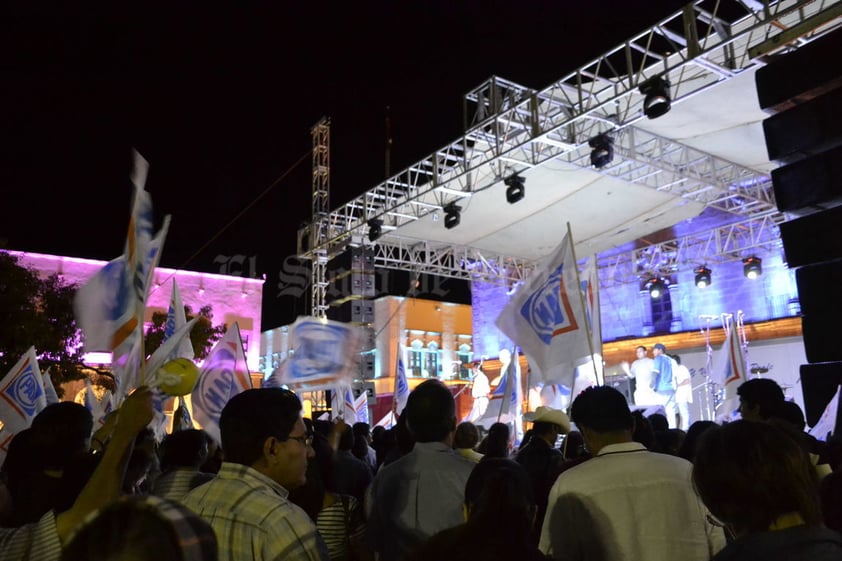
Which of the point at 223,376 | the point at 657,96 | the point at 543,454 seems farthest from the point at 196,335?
the point at 543,454

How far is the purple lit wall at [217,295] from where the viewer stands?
29719mm

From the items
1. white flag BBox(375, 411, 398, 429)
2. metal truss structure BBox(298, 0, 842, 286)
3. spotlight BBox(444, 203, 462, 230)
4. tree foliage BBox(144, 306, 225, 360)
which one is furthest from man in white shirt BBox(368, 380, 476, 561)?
tree foliage BBox(144, 306, 225, 360)

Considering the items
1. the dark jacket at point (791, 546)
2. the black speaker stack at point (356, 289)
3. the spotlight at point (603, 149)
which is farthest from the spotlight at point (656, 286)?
the dark jacket at point (791, 546)

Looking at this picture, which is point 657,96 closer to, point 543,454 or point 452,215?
point 452,215

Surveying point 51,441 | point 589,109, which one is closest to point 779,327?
point 589,109

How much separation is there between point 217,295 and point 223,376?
85.1 feet

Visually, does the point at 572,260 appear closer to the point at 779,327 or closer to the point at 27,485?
the point at 27,485

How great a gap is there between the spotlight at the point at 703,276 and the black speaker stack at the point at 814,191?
12297 millimetres

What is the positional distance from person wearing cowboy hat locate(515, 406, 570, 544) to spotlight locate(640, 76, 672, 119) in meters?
6.75

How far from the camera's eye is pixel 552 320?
17.8 feet

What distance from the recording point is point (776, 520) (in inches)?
63.4

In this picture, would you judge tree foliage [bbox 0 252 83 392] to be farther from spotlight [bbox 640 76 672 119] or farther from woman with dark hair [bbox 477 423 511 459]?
spotlight [bbox 640 76 672 119]

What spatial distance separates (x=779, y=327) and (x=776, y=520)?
18310 millimetres

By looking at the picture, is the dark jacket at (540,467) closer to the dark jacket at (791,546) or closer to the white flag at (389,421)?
the dark jacket at (791,546)
